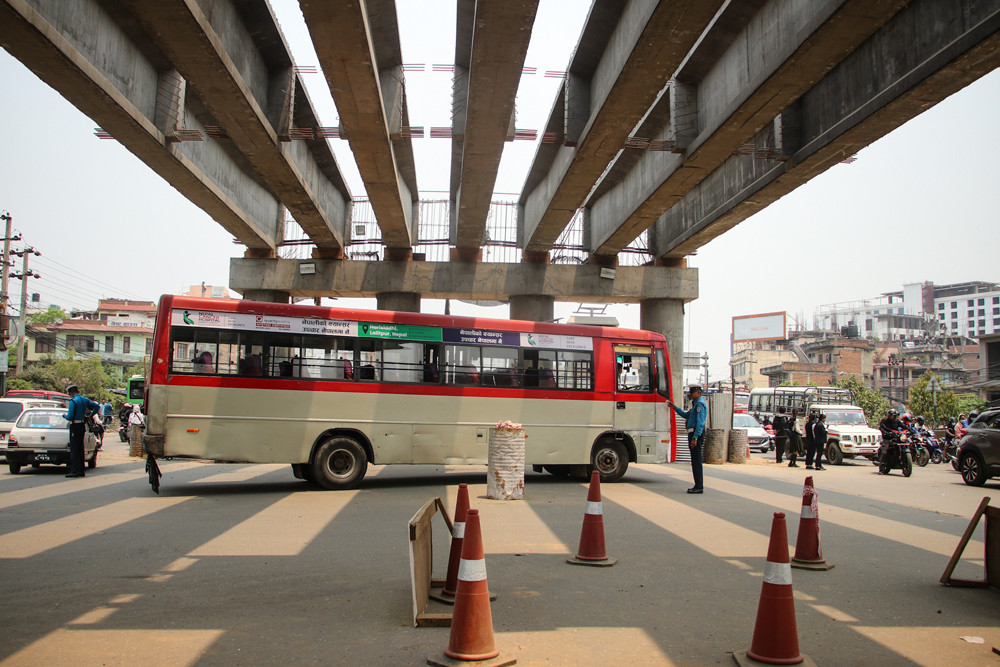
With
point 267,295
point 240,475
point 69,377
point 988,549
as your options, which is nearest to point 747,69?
point 988,549

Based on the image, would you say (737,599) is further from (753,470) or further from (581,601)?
(753,470)

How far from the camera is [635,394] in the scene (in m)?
15.5

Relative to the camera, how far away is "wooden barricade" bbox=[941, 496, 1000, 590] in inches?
243

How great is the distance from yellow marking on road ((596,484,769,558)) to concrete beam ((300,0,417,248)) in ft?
23.3

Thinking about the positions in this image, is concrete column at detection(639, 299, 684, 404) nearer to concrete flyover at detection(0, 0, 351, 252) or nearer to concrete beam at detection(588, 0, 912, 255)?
concrete beam at detection(588, 0, 912, 255)

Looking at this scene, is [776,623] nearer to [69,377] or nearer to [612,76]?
[612,76]

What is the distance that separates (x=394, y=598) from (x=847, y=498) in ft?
35.6

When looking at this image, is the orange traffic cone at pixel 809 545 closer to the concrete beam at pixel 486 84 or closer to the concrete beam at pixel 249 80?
the concrete beam at pixel 486 84

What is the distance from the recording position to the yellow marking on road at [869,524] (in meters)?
8.79

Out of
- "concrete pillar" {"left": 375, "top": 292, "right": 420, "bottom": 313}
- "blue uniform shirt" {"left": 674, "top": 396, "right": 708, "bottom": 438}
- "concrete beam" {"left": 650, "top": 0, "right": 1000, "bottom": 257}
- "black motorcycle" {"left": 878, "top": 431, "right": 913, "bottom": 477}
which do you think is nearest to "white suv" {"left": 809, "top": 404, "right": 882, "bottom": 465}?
"black motorcycle" {"left": 878, "top": 431, "right": 913, "bottom": 477}

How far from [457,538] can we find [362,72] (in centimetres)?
693

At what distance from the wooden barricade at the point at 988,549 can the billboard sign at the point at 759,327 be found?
231 feet

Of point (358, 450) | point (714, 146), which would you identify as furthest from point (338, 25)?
point (358, 450)

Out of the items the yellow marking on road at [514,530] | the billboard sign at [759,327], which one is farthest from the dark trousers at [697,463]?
the billboard sign at [759,327]
